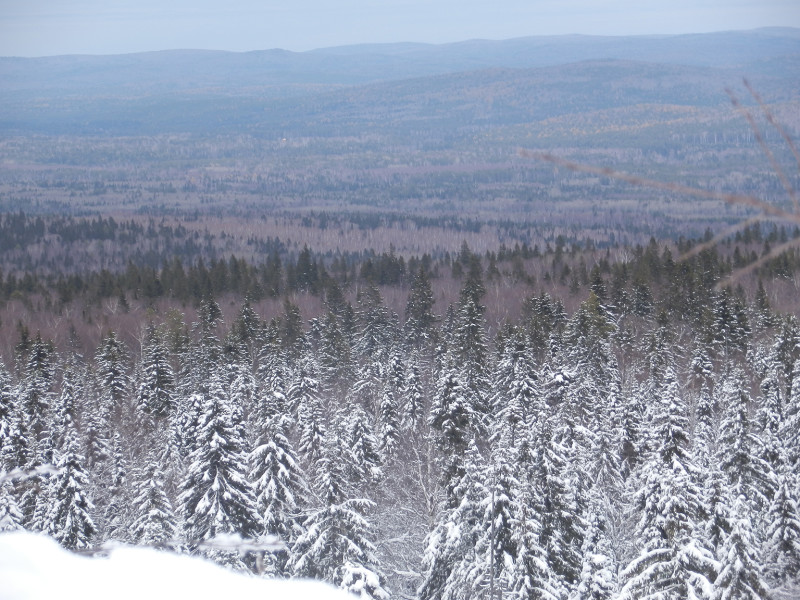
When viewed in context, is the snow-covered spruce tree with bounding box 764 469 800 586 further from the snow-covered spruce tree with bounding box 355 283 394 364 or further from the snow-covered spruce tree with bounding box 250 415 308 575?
the snow-covered spruce tree with bounding box 355 283 394 364

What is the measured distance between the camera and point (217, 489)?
738 inches

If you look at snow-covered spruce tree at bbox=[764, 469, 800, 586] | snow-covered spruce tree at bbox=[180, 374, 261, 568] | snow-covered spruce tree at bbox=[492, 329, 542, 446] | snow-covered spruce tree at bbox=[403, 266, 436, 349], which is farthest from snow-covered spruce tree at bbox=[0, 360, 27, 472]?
snow-covered spruce tree at bbox=[403, 266, 436, 349]

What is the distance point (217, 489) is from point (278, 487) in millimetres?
2189

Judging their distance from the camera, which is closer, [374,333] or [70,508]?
[70,508]

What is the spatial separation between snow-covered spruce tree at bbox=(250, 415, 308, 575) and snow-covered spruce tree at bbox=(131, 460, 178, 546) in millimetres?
2530

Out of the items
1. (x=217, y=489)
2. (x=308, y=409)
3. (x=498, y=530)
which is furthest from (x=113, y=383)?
(x=498, y=530)

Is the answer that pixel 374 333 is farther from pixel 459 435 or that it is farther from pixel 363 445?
pixel 363 445

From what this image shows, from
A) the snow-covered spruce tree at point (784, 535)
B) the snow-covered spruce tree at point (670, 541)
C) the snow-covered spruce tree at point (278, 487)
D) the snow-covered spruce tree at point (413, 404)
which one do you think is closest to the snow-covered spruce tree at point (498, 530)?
the snow-covered spruce tree at point (670, 541)

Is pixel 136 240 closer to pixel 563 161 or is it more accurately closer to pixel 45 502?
pixel 45 502

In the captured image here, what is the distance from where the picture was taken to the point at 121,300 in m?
72.0

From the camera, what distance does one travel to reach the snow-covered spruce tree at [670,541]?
47.9ft

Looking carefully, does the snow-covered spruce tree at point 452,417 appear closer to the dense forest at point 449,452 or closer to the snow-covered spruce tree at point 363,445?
the dense forest at point 449,452

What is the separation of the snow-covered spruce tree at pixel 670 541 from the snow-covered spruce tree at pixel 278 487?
29.0 ft

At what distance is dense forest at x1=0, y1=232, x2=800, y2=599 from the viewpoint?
16734 mm
